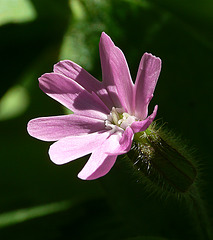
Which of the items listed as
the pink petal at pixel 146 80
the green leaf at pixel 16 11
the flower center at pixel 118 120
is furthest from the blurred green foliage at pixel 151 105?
the pink petal at pixel 146 80

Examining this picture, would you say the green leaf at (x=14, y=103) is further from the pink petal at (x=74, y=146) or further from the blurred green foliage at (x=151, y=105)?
the pink petal at (x=74, y=146)

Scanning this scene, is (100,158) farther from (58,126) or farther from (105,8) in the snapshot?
(105,8)

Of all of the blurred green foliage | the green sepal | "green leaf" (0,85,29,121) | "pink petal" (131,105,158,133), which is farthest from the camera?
"green leaf" (0,85,29,121)

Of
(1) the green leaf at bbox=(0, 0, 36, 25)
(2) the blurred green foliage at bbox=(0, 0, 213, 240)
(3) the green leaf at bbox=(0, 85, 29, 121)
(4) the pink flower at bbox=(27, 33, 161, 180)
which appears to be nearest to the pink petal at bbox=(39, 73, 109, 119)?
(4) the pink flower at bbox=(27, 33, 161, 180)

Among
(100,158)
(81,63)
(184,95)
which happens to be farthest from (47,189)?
(100,158)

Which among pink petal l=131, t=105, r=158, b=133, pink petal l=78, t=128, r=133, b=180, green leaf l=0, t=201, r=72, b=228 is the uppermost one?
Answer: pink petal l=131, t=105, r=158, b=133

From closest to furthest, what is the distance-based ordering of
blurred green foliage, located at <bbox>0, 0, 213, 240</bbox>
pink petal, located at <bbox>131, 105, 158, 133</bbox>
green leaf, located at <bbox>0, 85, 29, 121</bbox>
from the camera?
pink petal, located at <bbox>131, 105, 158, 133</bbox> → blurred green foliage, located at <bbox>0, 0, 213, 240</bbox> → green leaf, located at <bbox>0, 85, 29, 121</bbox>

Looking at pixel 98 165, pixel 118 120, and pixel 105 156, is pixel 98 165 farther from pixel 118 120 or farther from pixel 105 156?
pixel 118 120

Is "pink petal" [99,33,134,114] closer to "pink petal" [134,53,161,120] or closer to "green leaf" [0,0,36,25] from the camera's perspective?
"pink petal" [134,53,161,120]
